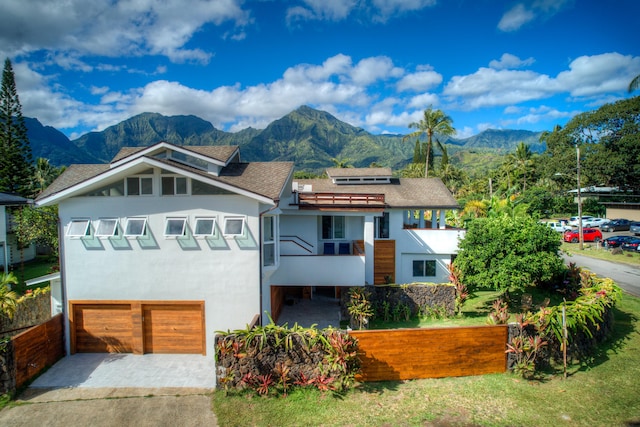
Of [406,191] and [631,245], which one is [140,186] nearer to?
[406,191]

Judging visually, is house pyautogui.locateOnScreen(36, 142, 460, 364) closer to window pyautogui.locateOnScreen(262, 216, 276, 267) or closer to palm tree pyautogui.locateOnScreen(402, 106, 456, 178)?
window pyautogui.locateOnScreen(262, 216, 276, 267)

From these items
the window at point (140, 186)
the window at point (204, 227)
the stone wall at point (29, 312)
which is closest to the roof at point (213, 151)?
the window at point (140, 186)

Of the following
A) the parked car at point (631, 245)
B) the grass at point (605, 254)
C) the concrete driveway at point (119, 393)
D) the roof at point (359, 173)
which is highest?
the roof at point (359, 173)

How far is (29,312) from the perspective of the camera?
14289 mm

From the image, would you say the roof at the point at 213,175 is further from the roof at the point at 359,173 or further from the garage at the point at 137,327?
the roof at the point at 359,173

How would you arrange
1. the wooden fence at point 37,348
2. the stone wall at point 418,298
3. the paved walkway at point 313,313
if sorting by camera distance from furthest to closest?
the stone wall at point 418,298 → the paved walkway at point 313,313 → the wooden fence at point 37,348

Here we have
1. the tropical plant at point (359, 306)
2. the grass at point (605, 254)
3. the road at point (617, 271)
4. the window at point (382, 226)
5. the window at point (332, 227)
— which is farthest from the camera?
the grass at point (605, 254)

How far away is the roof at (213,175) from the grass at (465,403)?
6566 mm

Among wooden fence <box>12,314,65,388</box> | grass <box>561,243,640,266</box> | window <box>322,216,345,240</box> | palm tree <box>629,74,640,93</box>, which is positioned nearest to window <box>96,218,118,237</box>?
wooden fence <box>12,314,65,388</box>

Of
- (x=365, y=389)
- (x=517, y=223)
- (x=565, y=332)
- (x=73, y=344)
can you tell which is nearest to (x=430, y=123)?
(x=517, y=223)

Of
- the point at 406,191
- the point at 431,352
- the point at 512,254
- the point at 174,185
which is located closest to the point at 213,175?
the point at 174,185

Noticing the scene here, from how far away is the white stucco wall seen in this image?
12.4m

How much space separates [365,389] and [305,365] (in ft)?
5.95

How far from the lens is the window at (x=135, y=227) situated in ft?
41.2
